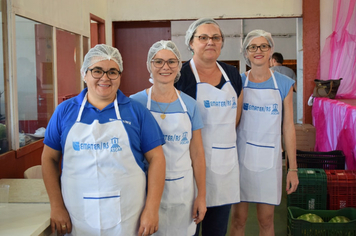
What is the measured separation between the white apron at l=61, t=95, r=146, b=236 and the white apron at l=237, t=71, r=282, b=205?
92 cm

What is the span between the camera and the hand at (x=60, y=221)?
1519 mm

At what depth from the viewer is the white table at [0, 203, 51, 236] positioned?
1358mm

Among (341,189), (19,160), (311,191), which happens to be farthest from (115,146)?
(341,189)

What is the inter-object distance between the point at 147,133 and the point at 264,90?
0.95 metres

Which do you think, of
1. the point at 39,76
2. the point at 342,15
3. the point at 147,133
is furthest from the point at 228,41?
the point at 147,133

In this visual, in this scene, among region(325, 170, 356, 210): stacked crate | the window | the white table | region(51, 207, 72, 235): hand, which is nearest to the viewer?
the white table

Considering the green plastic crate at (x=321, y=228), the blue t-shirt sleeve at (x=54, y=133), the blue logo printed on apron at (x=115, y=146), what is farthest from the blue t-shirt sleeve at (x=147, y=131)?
the green plastic crate at (x=321, y=228)

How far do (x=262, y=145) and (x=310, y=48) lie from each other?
3.93 metres

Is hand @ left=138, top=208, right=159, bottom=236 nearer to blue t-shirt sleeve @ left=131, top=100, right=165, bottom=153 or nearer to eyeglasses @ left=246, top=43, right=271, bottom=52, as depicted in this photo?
blue t-shirt sleeve @ left=131, top=100, right=165, bottom=153

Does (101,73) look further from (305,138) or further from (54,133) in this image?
(305,138)

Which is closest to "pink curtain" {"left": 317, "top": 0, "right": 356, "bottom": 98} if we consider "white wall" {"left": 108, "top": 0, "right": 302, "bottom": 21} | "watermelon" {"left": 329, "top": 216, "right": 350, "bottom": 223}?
"white wall" {"left": 108, "top": 0, "right": 302, "bottom": 21}

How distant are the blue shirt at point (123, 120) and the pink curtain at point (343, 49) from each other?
3.46 metres

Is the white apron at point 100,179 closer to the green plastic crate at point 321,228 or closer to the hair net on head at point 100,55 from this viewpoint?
the hair net on head at point 100,55

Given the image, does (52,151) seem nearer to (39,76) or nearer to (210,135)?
(210,135)
